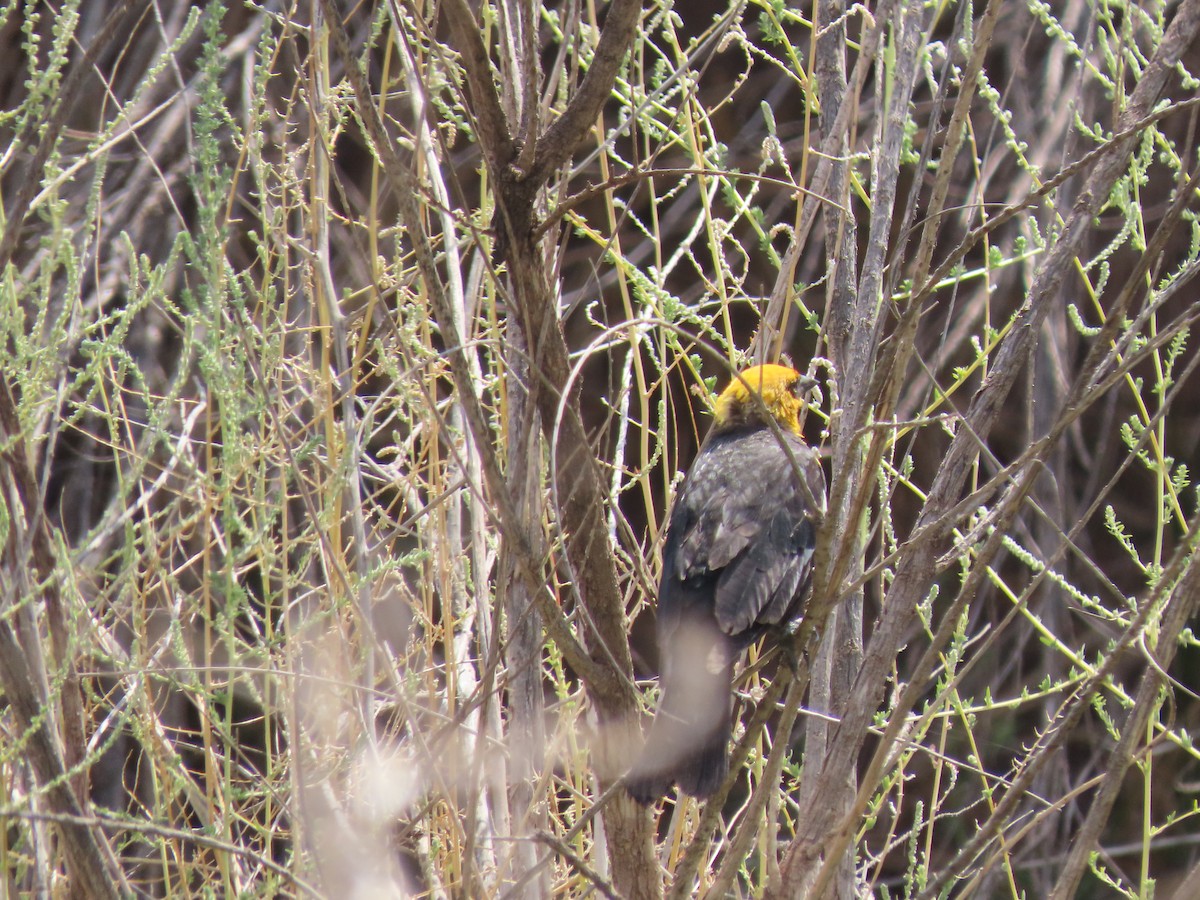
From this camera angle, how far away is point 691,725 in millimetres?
2596

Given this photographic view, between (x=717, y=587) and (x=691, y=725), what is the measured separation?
57 centimetres

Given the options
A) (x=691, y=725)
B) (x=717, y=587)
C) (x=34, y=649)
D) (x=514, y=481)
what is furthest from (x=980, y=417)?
(x=34, y=649)

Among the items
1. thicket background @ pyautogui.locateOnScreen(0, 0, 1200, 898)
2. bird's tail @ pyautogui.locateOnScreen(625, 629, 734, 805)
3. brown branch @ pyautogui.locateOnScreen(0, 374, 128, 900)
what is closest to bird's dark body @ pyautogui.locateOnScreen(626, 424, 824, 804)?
bird's tail @ pyautogui.locateOnScreen(625, 629, 734, 805)

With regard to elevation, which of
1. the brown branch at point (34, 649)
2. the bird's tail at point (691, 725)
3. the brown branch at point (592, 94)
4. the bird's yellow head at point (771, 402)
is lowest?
the bird's tail at point (691, 725)

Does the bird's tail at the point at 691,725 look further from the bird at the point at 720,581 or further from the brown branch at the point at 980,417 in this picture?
the brown branch at the point at 980,417

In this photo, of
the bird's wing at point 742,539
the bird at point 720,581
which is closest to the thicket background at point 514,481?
the bird at point 720,581

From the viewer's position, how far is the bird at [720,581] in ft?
8.39

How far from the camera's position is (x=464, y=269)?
17.2 ft

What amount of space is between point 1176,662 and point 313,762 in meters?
4.82

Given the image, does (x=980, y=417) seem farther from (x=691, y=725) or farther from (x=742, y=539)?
(x=742, y=539)

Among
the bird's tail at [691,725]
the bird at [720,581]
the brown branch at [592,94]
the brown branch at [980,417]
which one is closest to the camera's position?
the brown branch at [592,94]

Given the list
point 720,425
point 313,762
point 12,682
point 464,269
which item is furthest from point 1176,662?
point 12,682

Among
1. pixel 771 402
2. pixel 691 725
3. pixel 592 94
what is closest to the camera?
pixel 592 94

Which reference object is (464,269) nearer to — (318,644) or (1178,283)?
(318,644)
